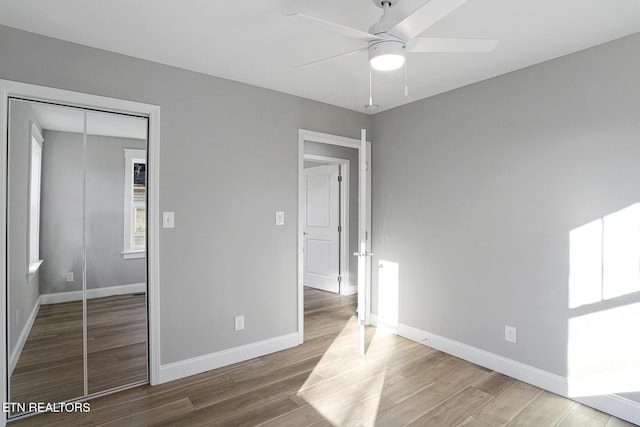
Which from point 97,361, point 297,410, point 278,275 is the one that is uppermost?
point 278,275

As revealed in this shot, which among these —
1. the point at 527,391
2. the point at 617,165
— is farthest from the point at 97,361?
the point at 617,165

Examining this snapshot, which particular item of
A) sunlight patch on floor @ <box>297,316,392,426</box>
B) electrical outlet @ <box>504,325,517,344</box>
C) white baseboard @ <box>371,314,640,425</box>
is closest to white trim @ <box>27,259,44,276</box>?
sunlight patch on floor @ <box>297,316,392,426</box>

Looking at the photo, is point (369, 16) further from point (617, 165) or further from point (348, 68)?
point (617, 165)

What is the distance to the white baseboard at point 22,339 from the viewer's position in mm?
2301

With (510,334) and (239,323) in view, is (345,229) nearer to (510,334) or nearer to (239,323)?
(239,323)

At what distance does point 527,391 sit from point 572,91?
7.26ft

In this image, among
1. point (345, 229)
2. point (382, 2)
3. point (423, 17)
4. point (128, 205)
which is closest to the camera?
point (423, 17)

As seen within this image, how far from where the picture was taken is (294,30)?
2260mm

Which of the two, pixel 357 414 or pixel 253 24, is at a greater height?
pixel 253 24

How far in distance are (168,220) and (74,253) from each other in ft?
2.14

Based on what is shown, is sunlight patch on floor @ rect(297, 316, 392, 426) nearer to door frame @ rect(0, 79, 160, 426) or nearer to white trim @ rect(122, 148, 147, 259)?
door frame @ rect(0, 79, 160, 426)

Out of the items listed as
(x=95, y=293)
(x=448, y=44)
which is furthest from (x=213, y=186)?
(x=448, y=44)

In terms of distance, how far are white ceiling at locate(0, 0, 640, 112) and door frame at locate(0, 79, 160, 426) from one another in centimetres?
37

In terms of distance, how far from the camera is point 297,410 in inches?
94.9
